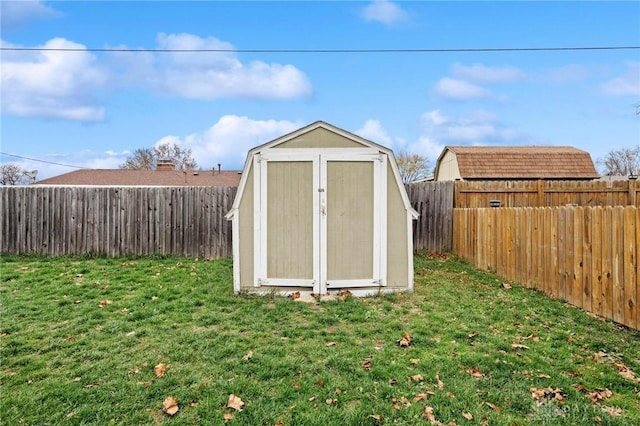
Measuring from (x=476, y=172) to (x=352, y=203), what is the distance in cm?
1133

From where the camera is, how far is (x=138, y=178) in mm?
19719

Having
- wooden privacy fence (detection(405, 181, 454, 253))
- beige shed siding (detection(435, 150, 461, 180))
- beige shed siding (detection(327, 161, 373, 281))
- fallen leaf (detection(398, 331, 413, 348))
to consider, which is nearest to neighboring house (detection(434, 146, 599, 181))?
beige shed siding (detection(435, 150, 461, 180))

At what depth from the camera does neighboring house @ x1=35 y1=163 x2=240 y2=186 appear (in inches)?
742

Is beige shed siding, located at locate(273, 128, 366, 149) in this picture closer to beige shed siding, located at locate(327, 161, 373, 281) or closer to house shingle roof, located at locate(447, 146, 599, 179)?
beige shed siding, located at locate(327, 161, 373, 281)

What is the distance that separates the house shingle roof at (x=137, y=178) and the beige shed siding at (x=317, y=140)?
14812 mm

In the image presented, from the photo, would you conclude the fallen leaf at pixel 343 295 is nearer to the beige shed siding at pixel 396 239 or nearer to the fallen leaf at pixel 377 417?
the beige shed siding at pixel 396 239

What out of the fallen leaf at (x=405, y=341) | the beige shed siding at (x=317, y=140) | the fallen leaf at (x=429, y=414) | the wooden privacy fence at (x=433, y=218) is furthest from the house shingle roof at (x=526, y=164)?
the fallen leaf at (x=429, y=414)

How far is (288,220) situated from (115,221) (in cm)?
538

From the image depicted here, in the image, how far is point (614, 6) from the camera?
8938 millimetres

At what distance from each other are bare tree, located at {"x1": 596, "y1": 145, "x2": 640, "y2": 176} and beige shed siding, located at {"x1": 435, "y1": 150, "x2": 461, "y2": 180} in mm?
21460

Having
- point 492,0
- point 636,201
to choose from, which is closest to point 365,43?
point 492,0

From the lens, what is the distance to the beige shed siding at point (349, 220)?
18.3 feet

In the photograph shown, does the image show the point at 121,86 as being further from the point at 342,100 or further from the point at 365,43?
the point at 365,43

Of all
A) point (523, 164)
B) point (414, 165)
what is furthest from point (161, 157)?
point (523, 164)
